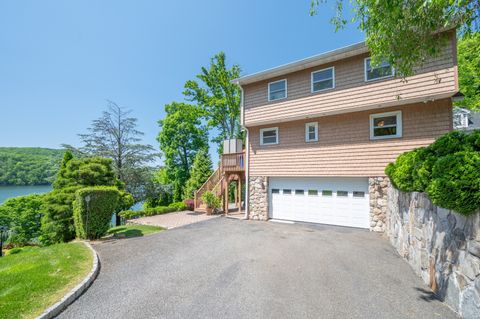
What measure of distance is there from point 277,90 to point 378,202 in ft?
22.6

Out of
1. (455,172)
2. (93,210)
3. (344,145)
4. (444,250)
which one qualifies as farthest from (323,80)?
(93,210)

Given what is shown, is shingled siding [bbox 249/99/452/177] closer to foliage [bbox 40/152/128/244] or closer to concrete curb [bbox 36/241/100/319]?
foliage [bbox 40/152/128/244]

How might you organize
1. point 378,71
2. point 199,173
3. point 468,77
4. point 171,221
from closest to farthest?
1. point 378,71
2. point 171,221
3. point 468,77
4. point 199,173

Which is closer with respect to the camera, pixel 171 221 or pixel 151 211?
pixel 171 221

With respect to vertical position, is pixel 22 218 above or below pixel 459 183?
below

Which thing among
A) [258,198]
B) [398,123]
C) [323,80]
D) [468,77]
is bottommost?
[258,198]

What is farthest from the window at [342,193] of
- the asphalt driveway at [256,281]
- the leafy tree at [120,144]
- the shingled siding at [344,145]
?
the leafy tree at [120,144]

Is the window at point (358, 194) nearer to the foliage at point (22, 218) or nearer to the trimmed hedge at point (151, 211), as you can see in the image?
the trimmed hedge at point (151, 211)

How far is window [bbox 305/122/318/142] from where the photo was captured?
375 inches

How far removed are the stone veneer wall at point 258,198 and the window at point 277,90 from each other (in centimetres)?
429

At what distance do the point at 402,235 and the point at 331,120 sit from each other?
533cm

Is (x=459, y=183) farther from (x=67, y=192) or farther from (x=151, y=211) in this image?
(x=151, y=211)

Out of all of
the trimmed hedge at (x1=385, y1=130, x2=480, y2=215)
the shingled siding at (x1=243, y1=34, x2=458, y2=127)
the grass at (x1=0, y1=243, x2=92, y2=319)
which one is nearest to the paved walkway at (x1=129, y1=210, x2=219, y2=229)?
the grass at (x1=0, y1=243, x2=92, y2=319)

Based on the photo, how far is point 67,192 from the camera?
30.7 ft
